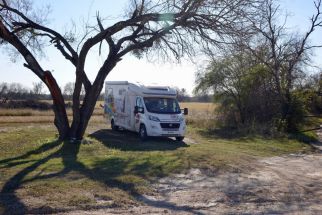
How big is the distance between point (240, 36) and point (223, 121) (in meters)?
16.3

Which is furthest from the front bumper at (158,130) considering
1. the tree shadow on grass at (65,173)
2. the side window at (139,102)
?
the tree shadow on grass at (65,173)

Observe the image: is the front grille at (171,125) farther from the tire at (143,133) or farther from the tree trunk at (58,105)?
the tree trunk at (58,105)

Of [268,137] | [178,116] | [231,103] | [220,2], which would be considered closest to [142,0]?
[220,2]

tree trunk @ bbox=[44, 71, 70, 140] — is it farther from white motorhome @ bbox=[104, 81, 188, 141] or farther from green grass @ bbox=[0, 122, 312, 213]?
white motorhome @ bbox=[104, 81, 188, 141]

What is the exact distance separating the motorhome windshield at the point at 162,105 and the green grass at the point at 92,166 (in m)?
1.40

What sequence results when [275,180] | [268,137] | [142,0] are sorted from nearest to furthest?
[275,180] < [142,0] < [268,137]

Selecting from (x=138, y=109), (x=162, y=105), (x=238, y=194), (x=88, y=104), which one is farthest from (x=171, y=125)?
(x=238, y=194)

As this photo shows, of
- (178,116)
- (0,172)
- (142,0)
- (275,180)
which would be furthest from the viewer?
(178,116)

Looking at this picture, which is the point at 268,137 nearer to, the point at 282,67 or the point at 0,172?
the point at 282,67

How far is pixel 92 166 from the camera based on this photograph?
12625 mm

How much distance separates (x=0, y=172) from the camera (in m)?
11.2

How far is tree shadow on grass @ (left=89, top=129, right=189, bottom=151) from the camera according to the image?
17.6 meters

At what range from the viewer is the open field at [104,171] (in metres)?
8.70

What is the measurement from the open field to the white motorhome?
60 centimetres
